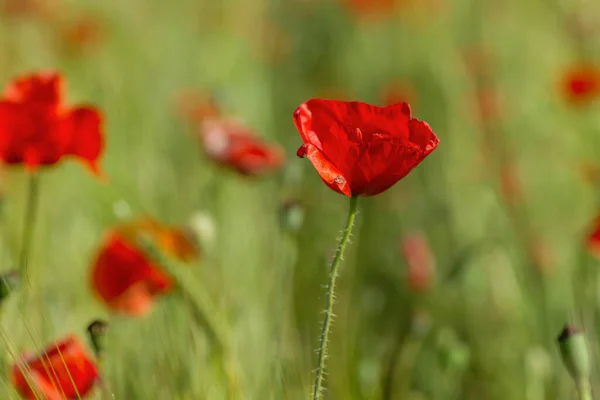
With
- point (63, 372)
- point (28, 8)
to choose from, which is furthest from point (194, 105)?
point (63, 372)

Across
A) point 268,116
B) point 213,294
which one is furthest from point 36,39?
point 213,294

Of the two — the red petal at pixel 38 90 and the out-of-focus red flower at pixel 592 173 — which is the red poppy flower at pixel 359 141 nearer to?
the red petal at pixel 38 90

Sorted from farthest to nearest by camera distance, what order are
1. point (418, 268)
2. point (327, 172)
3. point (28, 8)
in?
point (28, 8) → point (418, 268) → point (327, 172)

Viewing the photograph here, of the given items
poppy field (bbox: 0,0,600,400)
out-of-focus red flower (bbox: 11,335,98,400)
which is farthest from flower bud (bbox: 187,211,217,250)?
out-of-focus red flower (bbox: 11,335,98,400)

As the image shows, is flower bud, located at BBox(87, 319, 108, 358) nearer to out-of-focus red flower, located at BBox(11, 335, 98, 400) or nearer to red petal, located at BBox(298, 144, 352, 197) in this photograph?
out-of-focus red flower, located at BBox(11, 335, 98, 400)

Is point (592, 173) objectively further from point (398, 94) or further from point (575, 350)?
point (575, 350)

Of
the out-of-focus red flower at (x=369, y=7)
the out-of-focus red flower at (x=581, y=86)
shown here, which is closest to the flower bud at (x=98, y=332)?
the out-of-focus red flower at (x=581, y=86)

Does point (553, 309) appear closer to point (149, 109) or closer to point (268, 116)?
point (268, 116)
